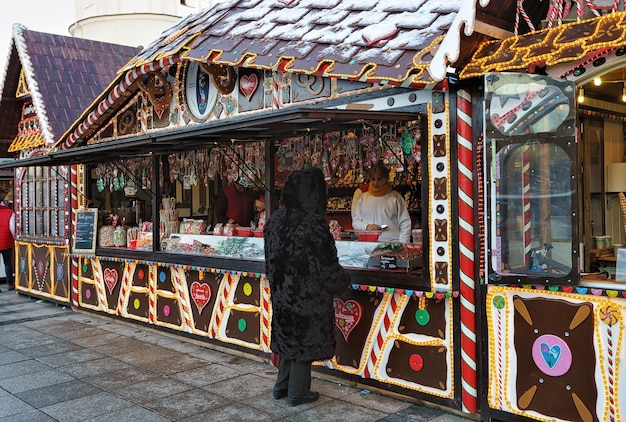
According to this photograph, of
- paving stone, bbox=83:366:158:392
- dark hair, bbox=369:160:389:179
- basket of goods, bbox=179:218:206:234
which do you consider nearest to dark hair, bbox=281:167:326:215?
dark hair, bbox=369:160:389:179

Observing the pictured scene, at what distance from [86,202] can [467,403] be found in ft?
23.4

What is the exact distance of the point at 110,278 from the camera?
8.89 meters

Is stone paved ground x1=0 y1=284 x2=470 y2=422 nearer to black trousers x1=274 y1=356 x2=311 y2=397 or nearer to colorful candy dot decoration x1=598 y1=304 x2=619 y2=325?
black trousers x1=274 y1=356 x2=311 y2=397

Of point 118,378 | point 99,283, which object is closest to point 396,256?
point 118,378

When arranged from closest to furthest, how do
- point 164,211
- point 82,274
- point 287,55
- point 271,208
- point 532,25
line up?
point 532,25 → point 287,55 → point 271,208 → point 164,211 → point 82,274

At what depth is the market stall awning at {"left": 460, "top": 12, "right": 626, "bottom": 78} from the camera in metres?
3.87

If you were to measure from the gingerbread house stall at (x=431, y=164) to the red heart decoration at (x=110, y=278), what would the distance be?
1.52m

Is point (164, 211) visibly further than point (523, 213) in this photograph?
Yes

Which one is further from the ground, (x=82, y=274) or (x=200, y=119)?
(x=200, y=119)

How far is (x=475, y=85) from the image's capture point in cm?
462

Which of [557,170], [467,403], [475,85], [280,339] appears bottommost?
[467,403]

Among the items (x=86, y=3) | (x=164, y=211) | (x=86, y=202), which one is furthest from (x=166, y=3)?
(x=164, y=211)

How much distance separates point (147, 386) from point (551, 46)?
15.1 ft

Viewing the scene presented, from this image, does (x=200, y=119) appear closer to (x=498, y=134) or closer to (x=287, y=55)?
(x=287, y=55)
